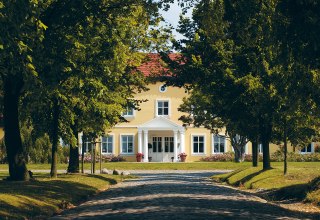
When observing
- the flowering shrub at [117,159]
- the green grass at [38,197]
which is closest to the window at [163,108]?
the flowering shrub at [117,159]

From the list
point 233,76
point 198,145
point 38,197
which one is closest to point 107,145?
point 198,145

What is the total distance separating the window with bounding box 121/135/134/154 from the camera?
254 ft

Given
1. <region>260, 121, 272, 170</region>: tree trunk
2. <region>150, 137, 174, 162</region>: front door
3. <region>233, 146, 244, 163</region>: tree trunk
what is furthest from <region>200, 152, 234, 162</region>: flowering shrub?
<region>260, 121, 272, 170</region>: tree trunk

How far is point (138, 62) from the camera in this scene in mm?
38875

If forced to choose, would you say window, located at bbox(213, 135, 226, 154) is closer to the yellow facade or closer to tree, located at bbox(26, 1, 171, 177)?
the yellow facade

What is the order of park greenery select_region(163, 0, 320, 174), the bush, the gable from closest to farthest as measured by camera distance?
1. park greenery select_region(163, 0, 320, 174)
2. the bush
3. the gable

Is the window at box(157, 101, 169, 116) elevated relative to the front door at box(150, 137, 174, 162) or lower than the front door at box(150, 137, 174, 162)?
elevated

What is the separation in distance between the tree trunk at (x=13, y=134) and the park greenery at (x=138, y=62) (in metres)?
0.04

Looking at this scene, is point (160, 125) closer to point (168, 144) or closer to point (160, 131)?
point (160, 131)

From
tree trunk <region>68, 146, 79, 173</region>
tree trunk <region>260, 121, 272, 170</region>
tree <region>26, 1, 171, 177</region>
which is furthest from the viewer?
tree trunk <region>68, 146, 79, 173</region>

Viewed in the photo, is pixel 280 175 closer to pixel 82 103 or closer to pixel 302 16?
pixel 82 103

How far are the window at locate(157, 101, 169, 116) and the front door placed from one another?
3.02m

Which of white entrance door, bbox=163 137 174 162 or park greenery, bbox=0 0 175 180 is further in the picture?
white entrance door, bbox=163 137 174 162

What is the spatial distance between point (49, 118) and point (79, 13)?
10078mm
